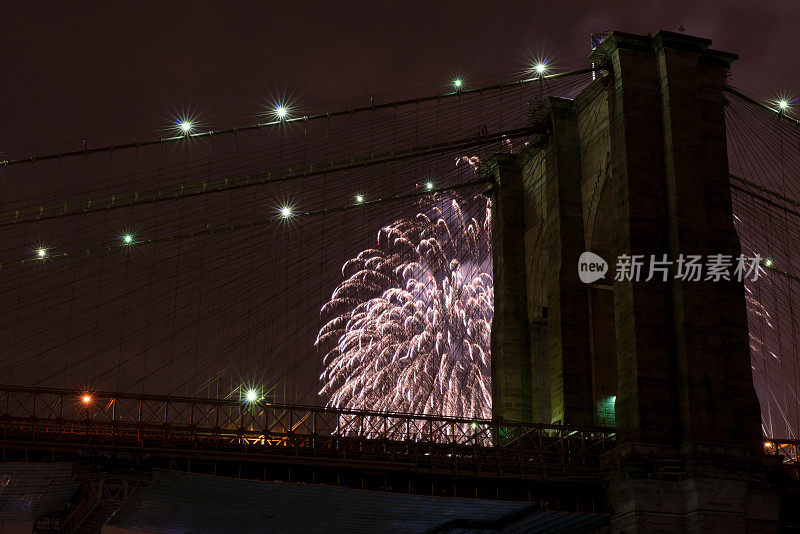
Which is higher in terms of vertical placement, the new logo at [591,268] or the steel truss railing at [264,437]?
the new logo at [591,268]

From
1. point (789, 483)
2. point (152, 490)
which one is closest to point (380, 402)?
point (152, 490)

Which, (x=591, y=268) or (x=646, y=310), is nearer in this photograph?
(x=646, y=310)

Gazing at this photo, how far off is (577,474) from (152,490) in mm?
18814

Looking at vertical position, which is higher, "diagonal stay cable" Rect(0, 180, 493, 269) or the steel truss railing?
"diagonal stay cable" Rect(0, 180, 493, 269)

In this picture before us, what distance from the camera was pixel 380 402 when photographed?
198 feet

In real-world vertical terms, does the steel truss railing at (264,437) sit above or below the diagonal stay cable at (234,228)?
below

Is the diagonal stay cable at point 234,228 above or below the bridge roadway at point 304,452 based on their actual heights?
above

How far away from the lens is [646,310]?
47219 mm

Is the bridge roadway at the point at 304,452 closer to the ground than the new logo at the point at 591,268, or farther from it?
closer to the ground

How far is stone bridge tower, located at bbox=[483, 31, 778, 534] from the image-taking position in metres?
44.4

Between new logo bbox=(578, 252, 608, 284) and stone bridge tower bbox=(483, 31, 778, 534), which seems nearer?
stone bridge tower bbox=(483, 31, 778, 534)

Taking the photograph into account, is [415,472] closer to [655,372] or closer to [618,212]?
[655,372]

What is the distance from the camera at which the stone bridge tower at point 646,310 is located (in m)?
44.4

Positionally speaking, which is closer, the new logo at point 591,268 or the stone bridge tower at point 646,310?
the stone bridge tower at point 646,310
